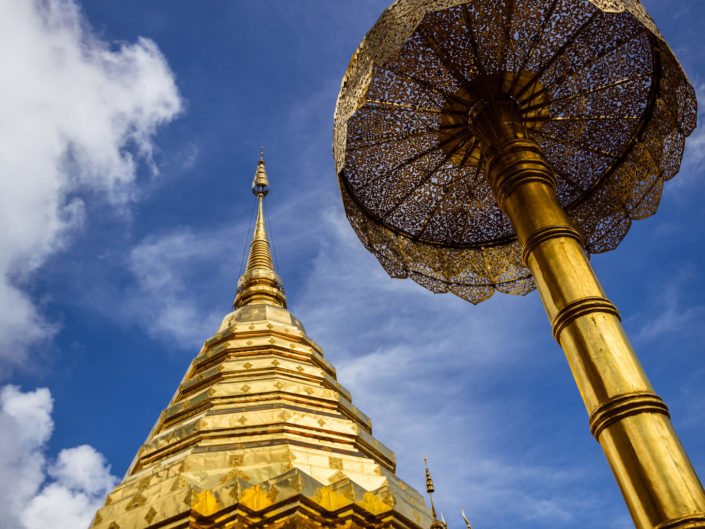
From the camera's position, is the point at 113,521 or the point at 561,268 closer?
the point at 561,268

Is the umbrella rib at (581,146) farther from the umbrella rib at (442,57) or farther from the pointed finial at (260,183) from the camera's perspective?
the pointed finial at (260,183)

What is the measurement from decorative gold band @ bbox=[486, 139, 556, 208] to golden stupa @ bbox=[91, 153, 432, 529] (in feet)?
Result: 11.6

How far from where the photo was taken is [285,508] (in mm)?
6828

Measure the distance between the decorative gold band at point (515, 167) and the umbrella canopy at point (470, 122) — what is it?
56cm

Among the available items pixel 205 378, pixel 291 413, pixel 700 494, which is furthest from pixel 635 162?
pixel 205 378

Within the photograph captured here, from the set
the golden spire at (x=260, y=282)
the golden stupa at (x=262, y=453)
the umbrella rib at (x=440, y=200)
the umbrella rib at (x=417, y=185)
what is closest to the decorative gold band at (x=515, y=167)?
the umbrella rib at (x=417, y=185)

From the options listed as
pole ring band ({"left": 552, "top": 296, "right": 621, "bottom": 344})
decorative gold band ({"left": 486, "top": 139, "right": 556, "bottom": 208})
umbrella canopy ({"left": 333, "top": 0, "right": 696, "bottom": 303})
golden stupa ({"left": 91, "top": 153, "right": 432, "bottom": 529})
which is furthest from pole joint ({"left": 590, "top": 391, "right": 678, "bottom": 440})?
golden stupa ({"left": 91, "top": 153, "right": 432, "bottom": 529})

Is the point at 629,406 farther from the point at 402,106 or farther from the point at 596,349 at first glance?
the point at 402,106

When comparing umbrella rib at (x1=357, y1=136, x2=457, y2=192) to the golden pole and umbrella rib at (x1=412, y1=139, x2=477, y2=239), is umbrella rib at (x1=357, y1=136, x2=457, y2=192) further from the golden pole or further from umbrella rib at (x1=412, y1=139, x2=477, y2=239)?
the golden pole

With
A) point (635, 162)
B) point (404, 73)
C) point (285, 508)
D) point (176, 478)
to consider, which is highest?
point (404, 73)

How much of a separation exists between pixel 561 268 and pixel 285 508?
3756 mm

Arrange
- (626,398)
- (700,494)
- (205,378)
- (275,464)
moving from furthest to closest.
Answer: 1. (205,378)
2. (275,464)
3. (626,398)
4. (700,494)

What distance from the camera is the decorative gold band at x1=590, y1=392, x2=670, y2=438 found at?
424 centimetres

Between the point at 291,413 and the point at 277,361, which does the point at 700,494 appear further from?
the point at 277,361
